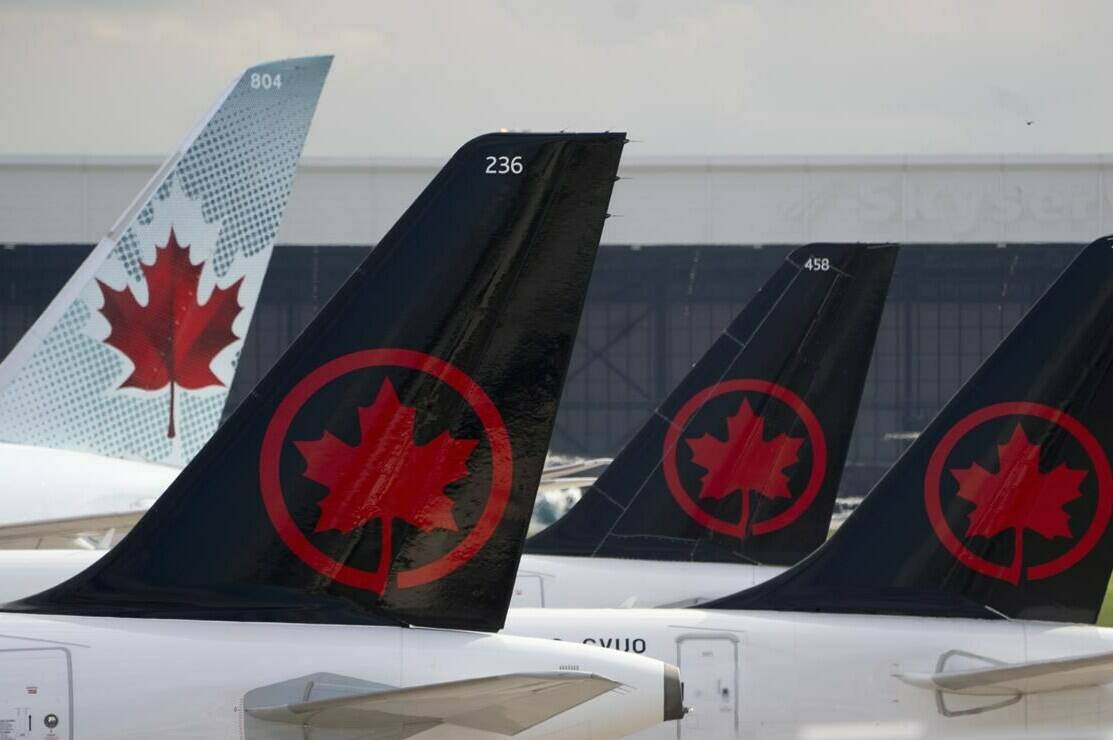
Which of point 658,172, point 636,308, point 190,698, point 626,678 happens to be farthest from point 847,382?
point 636,308

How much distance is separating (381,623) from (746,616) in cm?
357

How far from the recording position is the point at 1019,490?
11812 millimetres

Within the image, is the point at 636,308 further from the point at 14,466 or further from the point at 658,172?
the point at 14,466

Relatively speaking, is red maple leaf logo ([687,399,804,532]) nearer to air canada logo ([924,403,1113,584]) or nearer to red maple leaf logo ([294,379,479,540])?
air canada logo ([924,403,1113,584])

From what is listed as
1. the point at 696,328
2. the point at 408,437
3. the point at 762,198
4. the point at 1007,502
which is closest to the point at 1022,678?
the point at 1007,502

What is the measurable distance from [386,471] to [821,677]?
3.73m

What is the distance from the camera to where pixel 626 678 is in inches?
317

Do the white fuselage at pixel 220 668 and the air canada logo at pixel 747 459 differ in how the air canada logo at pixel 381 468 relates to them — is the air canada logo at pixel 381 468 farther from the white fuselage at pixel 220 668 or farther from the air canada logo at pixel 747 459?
the air canada logo at pixel 747 459

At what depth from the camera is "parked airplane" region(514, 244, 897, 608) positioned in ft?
52.0

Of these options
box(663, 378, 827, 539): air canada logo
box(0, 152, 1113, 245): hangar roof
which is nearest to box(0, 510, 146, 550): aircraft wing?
box(663, 378, 827, 539): air canada logo

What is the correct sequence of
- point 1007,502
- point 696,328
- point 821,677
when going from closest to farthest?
point 821,677 → point 1007,502 → point 696,328

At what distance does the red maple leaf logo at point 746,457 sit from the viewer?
52.5 ft

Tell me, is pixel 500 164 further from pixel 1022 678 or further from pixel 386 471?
pixel 1022 678

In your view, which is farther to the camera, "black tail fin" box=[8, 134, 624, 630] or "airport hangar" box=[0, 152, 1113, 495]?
"airport hangar" box=[0, 152, 1113, 495]
